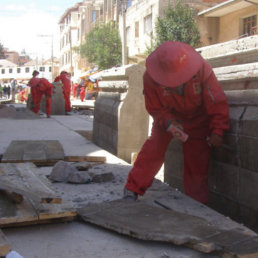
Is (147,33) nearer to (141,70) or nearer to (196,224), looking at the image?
(141,70)

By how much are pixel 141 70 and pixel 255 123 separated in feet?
8.01

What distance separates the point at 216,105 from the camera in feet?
10.5

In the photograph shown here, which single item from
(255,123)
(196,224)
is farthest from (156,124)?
(196,224)

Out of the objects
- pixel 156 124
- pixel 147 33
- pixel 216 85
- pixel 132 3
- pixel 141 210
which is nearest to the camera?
pixel 141 210

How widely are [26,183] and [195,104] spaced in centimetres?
144

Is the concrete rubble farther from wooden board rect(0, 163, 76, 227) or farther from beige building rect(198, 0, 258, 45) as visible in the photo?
beige building rect(198, 0, 258, 45)

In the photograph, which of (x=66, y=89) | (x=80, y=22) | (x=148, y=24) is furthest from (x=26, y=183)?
(x=80, y=22)

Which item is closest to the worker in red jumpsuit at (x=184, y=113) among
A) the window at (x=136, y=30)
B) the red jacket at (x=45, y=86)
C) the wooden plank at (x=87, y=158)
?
the wooden plank at (x=87, y=158)

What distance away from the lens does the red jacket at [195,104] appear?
10.5 feet

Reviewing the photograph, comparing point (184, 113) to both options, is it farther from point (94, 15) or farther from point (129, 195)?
point (94, 15)

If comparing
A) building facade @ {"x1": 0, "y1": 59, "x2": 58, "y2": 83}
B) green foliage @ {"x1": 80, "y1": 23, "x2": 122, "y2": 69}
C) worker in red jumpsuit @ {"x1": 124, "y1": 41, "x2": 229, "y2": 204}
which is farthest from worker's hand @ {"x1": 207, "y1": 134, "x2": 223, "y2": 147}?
building facade @ {"x1": 0, "y1": 59, "x2": 58, "y2": 83}

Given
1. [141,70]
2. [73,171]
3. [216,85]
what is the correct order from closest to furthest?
[216,85] < [73,171] < [141,70]

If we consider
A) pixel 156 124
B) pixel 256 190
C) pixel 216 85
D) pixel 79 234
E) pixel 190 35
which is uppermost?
pixel 190 35

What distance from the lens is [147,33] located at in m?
33.1
